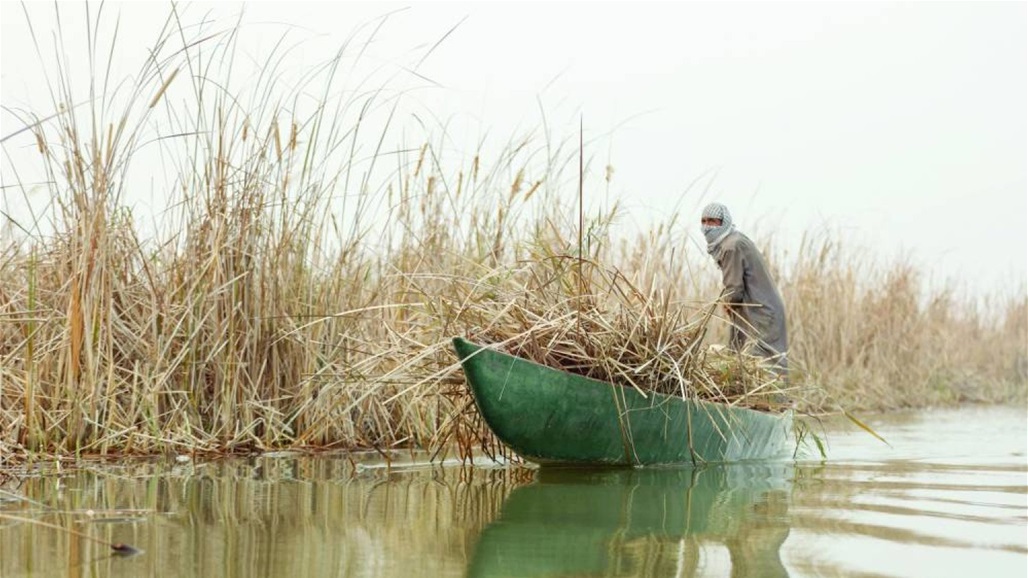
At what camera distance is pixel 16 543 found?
13.4ft

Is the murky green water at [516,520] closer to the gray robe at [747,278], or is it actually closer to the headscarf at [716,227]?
the gray robe at [747,278]

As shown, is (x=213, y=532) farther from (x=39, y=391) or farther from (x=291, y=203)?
(x=291, y=203)

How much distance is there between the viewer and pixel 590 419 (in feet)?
20.1

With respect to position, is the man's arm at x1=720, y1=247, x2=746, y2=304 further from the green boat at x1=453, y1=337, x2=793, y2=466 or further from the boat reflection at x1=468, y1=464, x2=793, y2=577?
the boat reflection at x1=468, y1=464, x2=793, y2=577

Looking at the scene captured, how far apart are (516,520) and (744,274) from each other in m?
4.03

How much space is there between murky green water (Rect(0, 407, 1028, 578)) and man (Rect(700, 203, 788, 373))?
57.1 inches

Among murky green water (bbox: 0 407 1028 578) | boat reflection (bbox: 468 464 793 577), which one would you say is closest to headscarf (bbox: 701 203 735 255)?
murky green water (bbox: 0 407 1028 578)

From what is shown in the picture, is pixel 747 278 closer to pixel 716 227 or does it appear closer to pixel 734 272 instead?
pixel 734 272

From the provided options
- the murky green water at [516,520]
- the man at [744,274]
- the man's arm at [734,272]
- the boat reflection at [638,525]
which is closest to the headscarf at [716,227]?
the man at [744,274]

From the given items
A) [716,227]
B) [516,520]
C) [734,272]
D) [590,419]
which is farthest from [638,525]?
[716,227]

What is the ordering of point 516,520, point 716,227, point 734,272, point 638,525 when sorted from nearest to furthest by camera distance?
point 638,525
point 516,520
point 734,272
point 716,227

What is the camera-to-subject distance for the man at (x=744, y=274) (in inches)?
327

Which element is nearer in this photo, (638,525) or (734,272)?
(638,525)

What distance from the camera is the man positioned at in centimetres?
831
